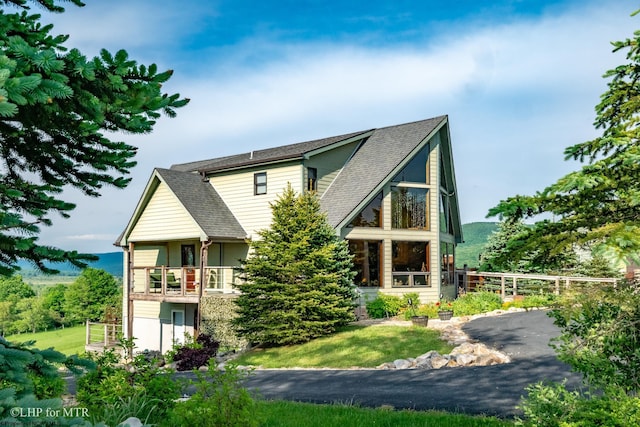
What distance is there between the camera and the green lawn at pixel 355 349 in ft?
53.8

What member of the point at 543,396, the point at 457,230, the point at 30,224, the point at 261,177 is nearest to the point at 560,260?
the point at 543,396

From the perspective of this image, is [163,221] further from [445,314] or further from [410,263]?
[445,314]

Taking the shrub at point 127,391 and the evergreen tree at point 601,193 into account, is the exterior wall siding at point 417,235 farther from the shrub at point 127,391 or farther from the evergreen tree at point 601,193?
the evergreen tree at point 601,193

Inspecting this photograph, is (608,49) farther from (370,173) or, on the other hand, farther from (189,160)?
(189,160)

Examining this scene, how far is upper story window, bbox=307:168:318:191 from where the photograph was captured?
24953 millimetres

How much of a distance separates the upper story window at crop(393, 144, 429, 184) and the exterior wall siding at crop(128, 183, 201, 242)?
9531 millimetres

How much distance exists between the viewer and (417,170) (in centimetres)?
2628

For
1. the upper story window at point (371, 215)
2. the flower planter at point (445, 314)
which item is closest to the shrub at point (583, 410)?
the flower planter at point (445, 314)

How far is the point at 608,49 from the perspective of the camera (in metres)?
7.21

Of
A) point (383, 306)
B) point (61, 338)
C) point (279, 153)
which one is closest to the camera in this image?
point (383, 306)

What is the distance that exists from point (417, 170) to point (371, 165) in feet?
7.66

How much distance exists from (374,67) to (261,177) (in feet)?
36.8

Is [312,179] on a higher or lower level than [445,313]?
higher

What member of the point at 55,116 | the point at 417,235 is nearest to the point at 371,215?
the point at 417,235
